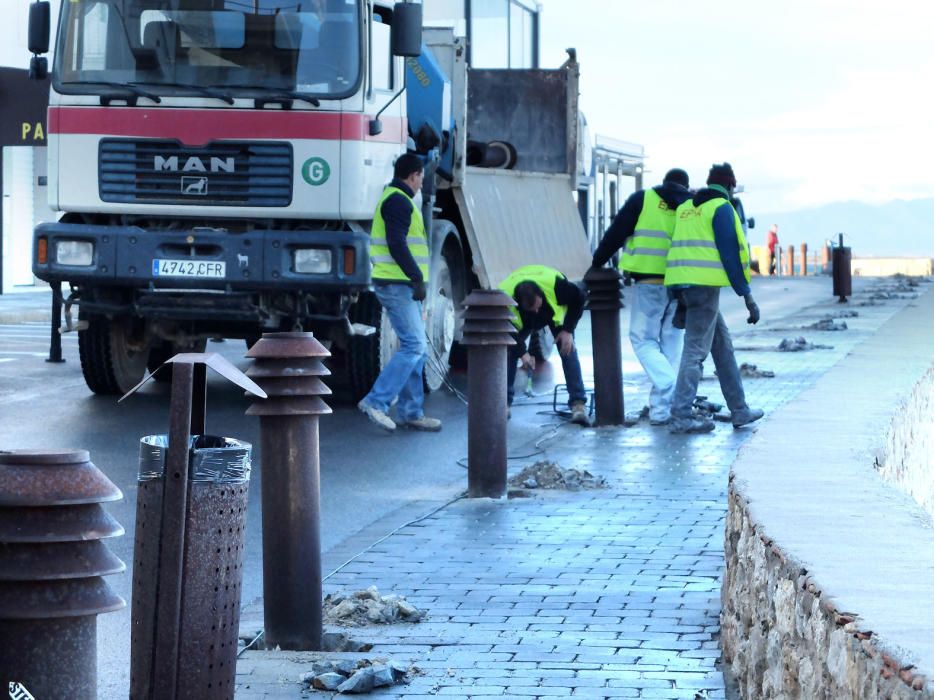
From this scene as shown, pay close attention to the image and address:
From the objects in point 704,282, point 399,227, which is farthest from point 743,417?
point 399,227

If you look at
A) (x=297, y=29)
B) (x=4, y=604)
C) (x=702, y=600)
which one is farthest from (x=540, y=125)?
(x=4, y=604)

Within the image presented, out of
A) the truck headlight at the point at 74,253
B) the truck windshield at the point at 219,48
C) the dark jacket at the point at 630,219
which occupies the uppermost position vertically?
the truck windshield at the point at 219,48

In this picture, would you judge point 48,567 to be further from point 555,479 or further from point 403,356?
point 403,356

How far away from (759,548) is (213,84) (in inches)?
320

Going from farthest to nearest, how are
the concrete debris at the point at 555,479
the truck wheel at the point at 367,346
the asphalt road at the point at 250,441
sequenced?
1. the truck wheel at the point at 367,346
2. the concrete debris at the point at 555,479
3. the asphalt road at the point at 250,441

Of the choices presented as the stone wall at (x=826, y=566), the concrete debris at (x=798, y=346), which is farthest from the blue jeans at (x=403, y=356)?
the concrete debris at (x=798, y=346)

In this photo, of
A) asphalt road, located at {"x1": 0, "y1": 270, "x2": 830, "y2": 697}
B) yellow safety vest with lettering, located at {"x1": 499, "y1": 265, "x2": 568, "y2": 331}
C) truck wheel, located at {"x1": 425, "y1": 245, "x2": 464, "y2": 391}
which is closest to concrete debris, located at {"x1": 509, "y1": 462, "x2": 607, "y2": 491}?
asphalt road, located at {"x1": 0, "y1": 270, "x2": 830, "y2": 697}

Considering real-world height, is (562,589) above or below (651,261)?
below

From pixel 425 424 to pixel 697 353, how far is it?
1995 millimetres

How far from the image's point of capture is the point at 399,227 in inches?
462

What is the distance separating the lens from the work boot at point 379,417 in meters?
11.8

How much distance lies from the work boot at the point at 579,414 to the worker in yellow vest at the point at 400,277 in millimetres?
1011

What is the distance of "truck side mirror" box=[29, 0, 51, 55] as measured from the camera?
12.1 meters

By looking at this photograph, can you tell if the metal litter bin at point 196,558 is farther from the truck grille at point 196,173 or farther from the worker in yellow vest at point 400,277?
the truck grille at point 196,173
